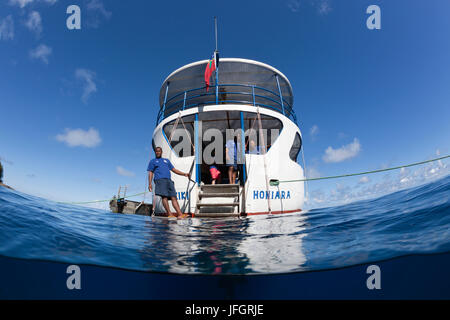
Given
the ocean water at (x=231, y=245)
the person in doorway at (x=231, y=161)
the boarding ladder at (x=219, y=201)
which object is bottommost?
the ocean water at (x=231, y=245)

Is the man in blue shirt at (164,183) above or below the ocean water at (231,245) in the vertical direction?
above

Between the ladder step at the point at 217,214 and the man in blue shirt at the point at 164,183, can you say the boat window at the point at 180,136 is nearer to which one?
the man in blue shirt at the point at 164,183

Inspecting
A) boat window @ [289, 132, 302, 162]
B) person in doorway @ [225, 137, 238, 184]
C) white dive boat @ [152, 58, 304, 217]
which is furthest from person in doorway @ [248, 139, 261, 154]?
boat window @ [289, 132, 302, 162]

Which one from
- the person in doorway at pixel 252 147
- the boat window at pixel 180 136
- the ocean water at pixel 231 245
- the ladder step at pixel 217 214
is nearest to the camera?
the ocean water at pixel 231 245

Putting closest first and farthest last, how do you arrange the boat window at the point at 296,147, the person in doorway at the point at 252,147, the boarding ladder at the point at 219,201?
the boarding ladder at the point at 219,201 < the person in doorway at the point at 252,147 < the boat window at the point at 296,147

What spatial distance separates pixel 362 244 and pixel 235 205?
3.51 m

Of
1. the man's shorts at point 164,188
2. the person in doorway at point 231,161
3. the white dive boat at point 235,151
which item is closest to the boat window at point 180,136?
the white dive boat at point 235,151

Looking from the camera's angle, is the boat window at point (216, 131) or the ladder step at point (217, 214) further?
the boat window at point (216, 131)

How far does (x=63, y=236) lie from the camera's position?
2738mm

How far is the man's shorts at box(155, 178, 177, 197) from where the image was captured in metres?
5.40

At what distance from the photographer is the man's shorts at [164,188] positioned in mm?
5402

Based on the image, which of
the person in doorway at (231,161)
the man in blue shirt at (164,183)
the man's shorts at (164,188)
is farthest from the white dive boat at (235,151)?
the man's shorts at (164,188)

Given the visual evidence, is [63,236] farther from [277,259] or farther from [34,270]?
[277,259]

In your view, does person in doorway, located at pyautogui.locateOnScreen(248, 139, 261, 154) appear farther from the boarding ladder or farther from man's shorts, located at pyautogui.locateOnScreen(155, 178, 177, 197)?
man's shorts, located at pyautogui.locateOnScreen(155, 178, 177, 197)
